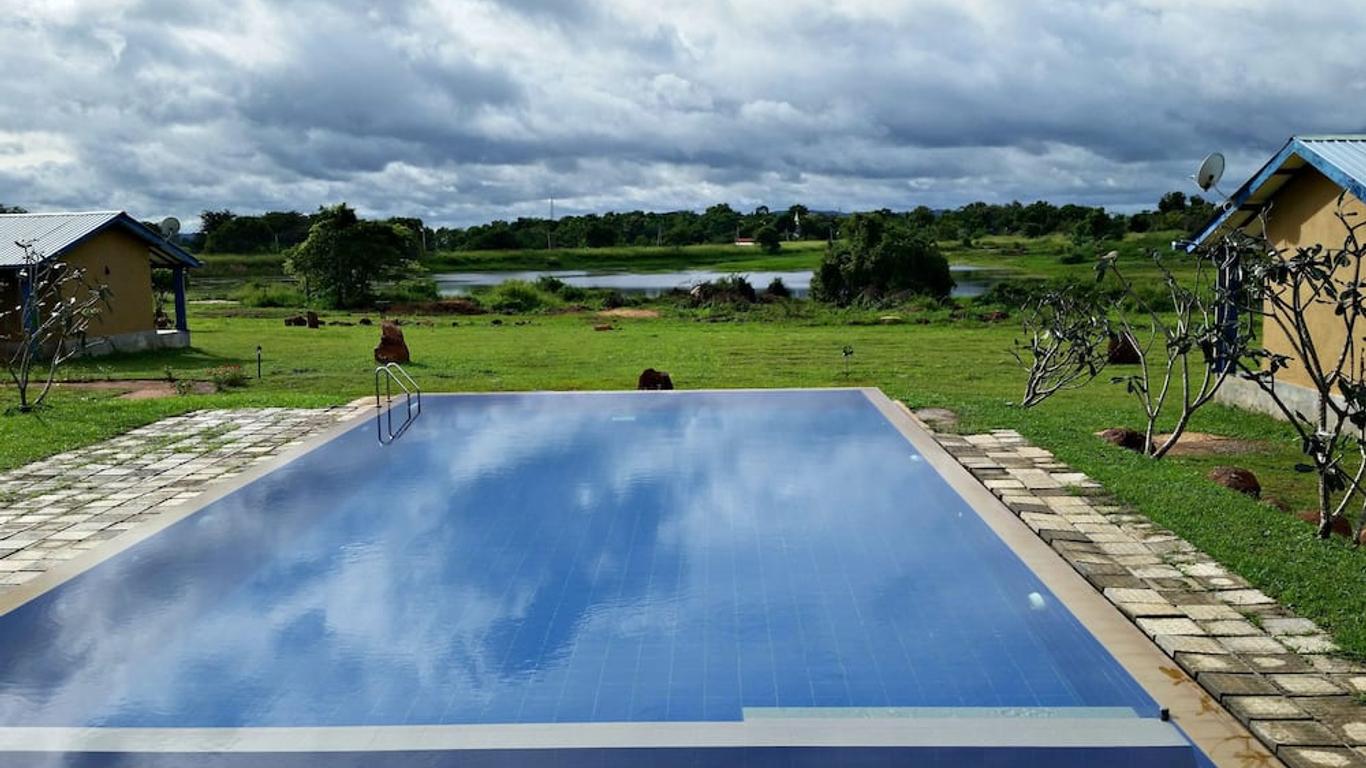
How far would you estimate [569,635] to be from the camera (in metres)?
5.29

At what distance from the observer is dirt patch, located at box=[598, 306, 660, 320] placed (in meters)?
29.8

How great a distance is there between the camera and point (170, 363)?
17.9 metres

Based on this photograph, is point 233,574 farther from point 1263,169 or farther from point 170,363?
point 170,363

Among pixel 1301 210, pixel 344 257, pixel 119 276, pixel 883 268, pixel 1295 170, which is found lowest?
pixel 883 268

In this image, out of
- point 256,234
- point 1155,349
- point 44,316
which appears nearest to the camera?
point 44,316

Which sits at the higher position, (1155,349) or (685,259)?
(685,259)

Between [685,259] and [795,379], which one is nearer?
[795,379]

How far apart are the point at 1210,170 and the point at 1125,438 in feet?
8.21

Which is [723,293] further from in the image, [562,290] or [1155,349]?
[1155,349]

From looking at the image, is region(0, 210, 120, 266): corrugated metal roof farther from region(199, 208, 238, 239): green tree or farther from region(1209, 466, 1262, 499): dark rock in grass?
region(199, 208, 238, 239): green tree

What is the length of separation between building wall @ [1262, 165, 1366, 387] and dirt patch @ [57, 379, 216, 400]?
12.6m

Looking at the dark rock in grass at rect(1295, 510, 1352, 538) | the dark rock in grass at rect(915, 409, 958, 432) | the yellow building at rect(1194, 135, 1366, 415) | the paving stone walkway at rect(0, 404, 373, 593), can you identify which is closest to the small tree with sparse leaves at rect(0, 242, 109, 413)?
the paving stone walkway at rect(0, 404, 373, 593)

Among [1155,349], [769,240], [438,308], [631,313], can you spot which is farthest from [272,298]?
[769,240]

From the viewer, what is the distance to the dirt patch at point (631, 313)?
29.8 metres
